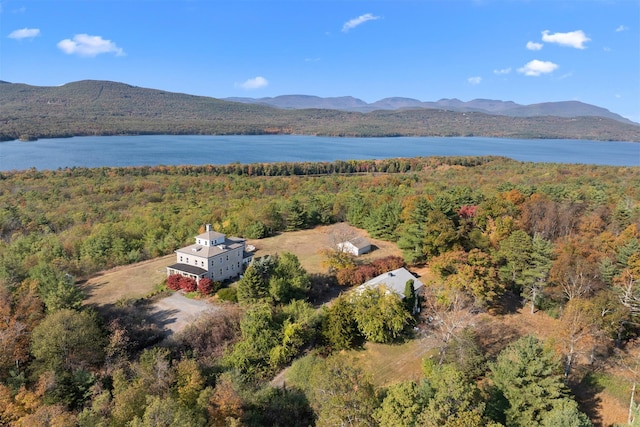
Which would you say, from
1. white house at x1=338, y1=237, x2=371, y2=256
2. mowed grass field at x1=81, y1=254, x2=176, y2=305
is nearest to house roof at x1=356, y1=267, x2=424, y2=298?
white house at x1=338, y1=237, x2=371, y2=256

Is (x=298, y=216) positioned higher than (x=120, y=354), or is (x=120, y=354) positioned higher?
(x=298, y=216)

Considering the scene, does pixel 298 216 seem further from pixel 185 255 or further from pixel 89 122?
pixel 89 122

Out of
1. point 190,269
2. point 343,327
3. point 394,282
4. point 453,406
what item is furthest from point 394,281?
point 190,269

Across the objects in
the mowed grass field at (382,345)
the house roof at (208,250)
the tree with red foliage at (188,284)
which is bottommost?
the mowed grass field at (382,345)

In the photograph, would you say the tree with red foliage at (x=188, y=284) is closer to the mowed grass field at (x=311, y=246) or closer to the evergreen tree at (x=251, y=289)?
the evergreen tree at (x=251, y=289)

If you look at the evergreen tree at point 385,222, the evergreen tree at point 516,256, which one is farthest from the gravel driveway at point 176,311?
the evergreen tree at point 516,256

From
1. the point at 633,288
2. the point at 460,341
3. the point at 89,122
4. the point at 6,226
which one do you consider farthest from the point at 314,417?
the point at 89,122

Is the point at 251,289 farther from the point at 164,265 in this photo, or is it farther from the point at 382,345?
the point at 164,265
